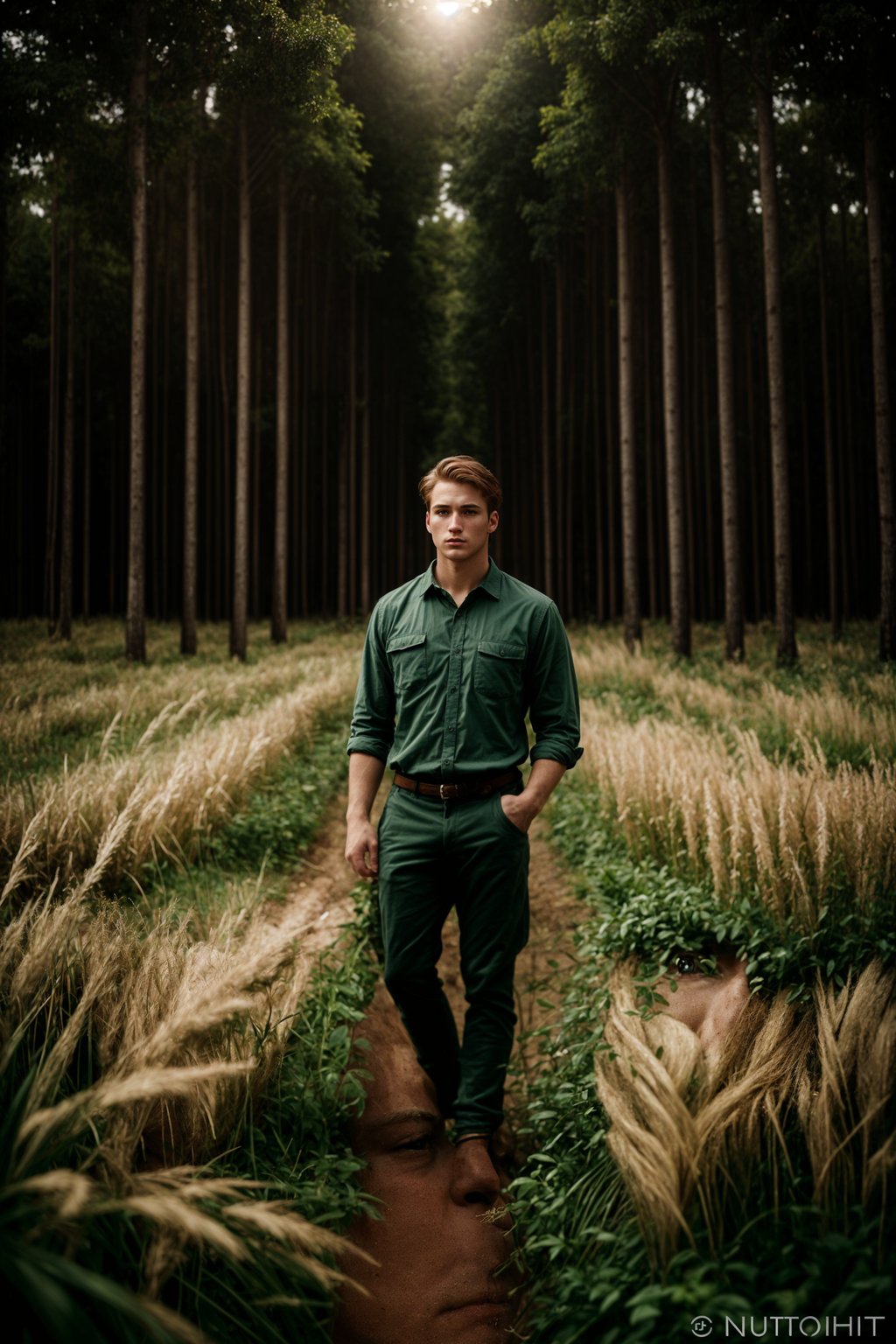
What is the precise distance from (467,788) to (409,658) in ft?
1.96

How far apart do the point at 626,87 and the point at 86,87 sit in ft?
31.7

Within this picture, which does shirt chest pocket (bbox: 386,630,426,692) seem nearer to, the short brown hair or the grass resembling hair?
the short brown hair

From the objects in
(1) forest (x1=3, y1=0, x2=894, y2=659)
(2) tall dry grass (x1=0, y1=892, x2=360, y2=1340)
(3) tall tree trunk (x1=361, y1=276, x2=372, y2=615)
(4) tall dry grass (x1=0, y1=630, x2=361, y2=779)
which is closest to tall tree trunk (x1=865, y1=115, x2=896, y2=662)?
(1) forest (x1=3, y1=0, x2=894, y2=659)

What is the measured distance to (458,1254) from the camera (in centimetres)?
249

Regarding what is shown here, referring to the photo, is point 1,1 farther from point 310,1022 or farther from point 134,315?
point 310,1022

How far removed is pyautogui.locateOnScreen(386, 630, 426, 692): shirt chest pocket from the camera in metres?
3.01

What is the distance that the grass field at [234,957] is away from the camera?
5.35 feet

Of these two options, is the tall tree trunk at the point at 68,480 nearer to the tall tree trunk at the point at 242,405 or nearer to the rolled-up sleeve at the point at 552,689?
the tall tree trunk at the point at 242,405

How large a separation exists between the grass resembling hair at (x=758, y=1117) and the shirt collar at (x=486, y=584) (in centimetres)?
178

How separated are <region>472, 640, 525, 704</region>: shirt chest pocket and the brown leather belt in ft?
1.04

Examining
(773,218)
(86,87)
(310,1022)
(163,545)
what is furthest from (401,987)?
(163,545)

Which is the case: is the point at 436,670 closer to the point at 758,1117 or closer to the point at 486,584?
the point at 486,584

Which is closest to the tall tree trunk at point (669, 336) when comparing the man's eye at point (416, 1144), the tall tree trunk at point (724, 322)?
the tall tree trunk at point (724, 322)

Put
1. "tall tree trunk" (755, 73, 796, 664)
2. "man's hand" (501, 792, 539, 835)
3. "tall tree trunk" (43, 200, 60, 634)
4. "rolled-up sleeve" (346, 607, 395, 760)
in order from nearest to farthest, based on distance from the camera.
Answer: "man's hand" (501, 792, 539, 835), "rolled-up sleeve" (346, 607, 395, 760), "tall tree trunk" (755, 73, 796, 664), "tall tree trunk" (43, 200, 60, 634)
